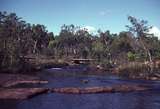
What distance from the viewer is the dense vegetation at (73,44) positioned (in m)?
43.4

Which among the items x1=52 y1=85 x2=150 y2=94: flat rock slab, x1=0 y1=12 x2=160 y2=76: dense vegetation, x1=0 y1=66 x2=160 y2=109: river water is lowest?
x1=0 y1=66 x2=160 y2=109: river water

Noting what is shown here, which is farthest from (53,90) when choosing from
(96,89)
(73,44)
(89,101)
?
(73,44)

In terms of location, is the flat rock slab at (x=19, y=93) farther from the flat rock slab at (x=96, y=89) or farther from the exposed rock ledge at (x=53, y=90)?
the flat rock slab at (x=96, y=89)

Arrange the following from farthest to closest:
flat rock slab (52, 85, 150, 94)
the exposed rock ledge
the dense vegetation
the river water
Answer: the dense vegetation, flat rock slab (52, 85, 150, 94), the exposed rock ledge, the river water

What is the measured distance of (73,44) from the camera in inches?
4370

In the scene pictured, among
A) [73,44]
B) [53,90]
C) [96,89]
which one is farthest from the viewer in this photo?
[73,44]

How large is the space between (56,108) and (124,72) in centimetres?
2660

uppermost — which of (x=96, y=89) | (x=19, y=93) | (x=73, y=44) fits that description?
(x=73, y=44)

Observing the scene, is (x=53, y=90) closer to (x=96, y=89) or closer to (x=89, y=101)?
(x=96, y=89)

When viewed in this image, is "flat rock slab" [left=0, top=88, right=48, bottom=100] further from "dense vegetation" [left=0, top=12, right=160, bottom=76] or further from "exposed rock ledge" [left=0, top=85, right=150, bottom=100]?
"dense vegetation" [left=0, top=12, right=160, bottom=76]

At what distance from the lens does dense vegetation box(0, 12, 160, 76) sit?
143ft

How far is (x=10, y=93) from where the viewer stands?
24.1 m

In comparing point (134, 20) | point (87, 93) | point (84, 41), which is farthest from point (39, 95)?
point (84, 41)

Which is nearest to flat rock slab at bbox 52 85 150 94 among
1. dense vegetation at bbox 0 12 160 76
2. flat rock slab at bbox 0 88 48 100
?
flat rock slab at bbox 0 88 48 100
